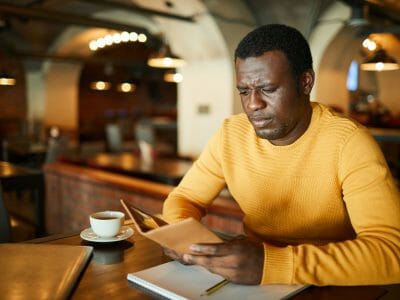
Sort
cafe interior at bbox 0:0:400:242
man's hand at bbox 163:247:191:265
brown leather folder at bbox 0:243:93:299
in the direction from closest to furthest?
brown leather folder at bbox 0:243:93:299 → man's hand at bbox 163:247:191:265 → cafe interior at bbox 0:0:400:242

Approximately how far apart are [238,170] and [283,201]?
19cm

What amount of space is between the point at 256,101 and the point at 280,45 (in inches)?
7.1

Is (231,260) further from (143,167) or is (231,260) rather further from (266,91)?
(143,167)

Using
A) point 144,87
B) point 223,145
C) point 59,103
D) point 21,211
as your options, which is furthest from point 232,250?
point 144,87

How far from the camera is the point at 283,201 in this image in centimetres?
136

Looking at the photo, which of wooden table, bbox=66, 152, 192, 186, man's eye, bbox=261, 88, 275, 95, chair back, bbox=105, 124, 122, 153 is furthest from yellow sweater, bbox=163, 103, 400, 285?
chair back, bbox=105, 124, 122, 153

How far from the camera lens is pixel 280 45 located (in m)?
1.24

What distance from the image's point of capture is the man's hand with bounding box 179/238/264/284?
3.14 ft

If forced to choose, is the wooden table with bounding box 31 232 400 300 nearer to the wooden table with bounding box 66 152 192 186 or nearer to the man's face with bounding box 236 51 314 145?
the man's face with bounding box 236 51 314 145

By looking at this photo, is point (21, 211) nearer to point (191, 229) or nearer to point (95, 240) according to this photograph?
point (95, 240)

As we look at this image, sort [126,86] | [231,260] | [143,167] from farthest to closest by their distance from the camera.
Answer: [126,86]
[143,167]
[231,260]

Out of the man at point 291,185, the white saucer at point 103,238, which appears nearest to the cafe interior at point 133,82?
the white saucer at point 103,238

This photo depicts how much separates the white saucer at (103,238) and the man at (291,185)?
0.14 meters

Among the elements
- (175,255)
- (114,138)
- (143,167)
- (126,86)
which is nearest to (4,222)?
(175,255)
